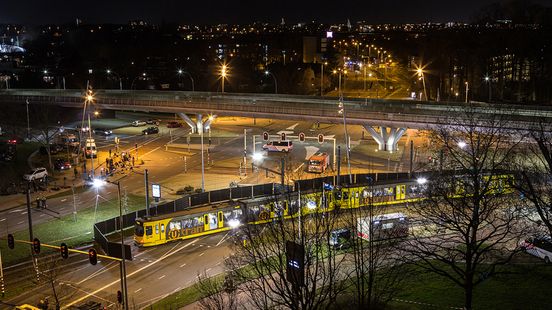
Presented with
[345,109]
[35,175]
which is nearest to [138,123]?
[35,175]

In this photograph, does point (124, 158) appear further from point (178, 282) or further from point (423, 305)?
point (423, 305)

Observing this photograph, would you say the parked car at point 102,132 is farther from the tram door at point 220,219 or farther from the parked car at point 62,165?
the tram door at point 220,219

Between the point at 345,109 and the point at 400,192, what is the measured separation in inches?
748

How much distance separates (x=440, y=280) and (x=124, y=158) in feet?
108

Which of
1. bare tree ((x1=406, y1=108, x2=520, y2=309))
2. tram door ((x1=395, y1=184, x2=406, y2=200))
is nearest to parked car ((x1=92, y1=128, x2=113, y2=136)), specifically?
tram door ((x1=395, y1=184, x2=406, y2=200))


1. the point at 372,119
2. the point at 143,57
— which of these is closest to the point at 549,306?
the point at 372,119

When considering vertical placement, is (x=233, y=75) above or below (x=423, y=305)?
above

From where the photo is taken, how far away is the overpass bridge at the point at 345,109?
45.1m

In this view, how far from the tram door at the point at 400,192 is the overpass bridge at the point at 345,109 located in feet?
16.7

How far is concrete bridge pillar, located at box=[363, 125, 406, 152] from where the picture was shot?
54125 mm

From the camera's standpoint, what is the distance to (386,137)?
55.3m

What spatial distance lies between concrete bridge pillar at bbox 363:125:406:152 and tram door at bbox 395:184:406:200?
59.3 feet

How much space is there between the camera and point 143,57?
139625mm

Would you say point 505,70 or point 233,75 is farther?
point 233,75
